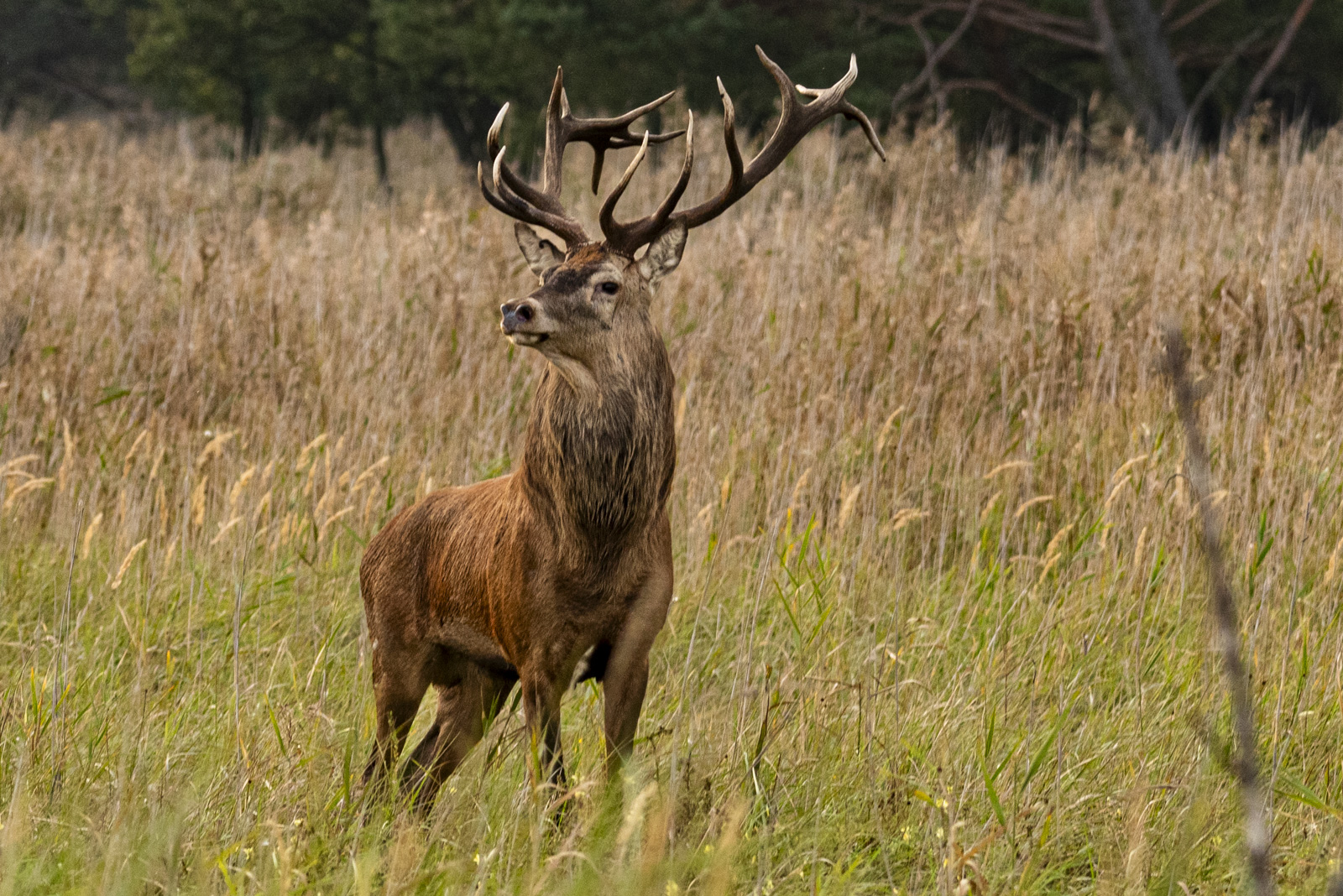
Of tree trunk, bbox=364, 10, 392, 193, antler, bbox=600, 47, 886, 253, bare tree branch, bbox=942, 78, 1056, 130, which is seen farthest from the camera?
tree trunk, bbox=364, 10, 392, 193

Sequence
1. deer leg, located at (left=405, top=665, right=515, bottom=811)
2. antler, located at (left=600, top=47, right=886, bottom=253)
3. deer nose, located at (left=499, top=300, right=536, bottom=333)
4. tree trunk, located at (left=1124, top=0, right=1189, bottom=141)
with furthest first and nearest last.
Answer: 1. tree trunk, located at (left=1124, top=0, right=1189, bottom=141)
2. deer leg, located at (left=405, top=665, right=515, bottom=811)
3. antler, located at (left=600, top=47, right=886, bottom=253)
4. deer nose, located at (left=499, top=300, right=536, bottom=333)

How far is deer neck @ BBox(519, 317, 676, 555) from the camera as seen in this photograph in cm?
252

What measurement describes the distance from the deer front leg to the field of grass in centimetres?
8

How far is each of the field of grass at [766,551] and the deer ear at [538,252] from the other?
3.02ft

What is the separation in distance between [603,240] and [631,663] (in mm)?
873

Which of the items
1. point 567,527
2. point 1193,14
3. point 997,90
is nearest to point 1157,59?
point 1193,14

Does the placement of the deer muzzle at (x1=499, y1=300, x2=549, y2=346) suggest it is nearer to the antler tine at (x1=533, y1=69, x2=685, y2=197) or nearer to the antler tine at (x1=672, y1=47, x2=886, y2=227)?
the antler tine at (x1=672, y1=47, x2=886, y2=227)

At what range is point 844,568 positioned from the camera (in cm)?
394

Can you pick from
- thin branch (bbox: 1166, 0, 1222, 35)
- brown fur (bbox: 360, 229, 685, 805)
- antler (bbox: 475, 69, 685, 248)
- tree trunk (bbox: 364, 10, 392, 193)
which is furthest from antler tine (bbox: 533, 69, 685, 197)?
tree trunk (bbox: 364, 10, 392, 193)

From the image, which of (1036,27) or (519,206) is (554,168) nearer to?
(519,206)

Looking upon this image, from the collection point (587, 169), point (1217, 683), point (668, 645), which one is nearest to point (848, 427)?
point (668, 645)

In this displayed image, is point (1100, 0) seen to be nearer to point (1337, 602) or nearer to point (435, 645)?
point (1337, 602)

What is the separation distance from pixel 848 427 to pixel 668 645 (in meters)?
1.60

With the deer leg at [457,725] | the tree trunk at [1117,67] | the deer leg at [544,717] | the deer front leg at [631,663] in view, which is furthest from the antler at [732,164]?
the tree trunk at [1117,67]
